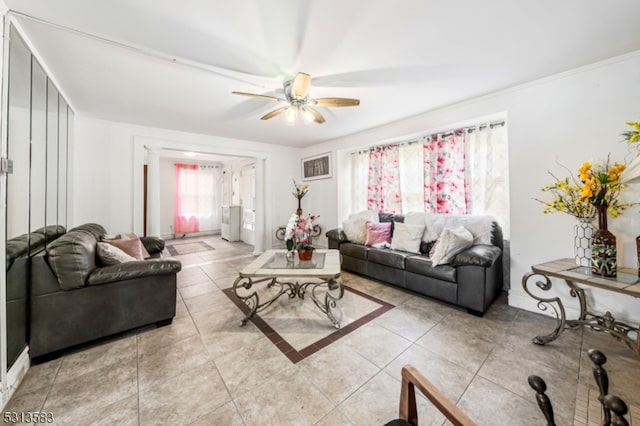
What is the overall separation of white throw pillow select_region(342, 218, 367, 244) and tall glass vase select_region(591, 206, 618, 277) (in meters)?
2.38

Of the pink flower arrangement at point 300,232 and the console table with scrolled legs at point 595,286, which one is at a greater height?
the pink flower arrangement at point 300,232

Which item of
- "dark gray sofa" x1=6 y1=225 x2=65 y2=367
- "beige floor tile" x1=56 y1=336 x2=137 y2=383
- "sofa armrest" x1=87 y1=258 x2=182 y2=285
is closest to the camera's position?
"dark gray sofa" x1=6 y1=225 x2=65 y2=367

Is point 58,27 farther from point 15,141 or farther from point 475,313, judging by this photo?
point 475,313

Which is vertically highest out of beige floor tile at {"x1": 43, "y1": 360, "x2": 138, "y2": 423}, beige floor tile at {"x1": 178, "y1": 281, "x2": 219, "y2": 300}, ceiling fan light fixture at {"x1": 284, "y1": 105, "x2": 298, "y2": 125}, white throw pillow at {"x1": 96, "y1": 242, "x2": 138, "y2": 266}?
ceiling fan light fixture at {"x1": 284, "y1": 105, "x2": 298, "y2": 125}

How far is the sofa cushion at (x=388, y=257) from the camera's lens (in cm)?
298

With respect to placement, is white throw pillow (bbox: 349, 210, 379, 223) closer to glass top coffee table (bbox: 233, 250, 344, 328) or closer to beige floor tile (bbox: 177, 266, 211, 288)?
glass top coffee table (bbox: 233, 250, 344, 328)

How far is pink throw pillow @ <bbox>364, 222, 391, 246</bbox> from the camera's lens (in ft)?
11.8

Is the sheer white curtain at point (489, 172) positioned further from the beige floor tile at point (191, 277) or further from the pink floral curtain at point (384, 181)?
the beige floor tile at point (191, 277)

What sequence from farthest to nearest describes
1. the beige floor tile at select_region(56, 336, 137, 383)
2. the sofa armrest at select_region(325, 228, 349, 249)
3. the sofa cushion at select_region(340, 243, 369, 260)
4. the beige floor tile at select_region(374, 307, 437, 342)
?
the sofa armrest at select_region(325, 228, 349, 249) → the sofa cushion at select_region(340, 243, 369, 260) → the beige floor tile at select_region(374, 307, 437, 342) → the beige floor tile at select_region(56, 336, 137, 383)

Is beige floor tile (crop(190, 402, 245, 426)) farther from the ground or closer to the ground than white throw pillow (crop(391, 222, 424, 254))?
closer to the ground

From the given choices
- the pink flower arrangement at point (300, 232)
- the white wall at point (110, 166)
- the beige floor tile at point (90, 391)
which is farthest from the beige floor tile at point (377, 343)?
the white wall at point (110, 166)

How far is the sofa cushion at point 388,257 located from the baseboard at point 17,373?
329 centimetres

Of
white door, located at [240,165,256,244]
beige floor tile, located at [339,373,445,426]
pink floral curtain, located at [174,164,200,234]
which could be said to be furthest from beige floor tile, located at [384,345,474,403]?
pink floral curtain, located at [174,164,200,234]

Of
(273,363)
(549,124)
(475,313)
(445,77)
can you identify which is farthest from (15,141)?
(549,124)
